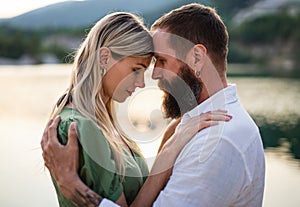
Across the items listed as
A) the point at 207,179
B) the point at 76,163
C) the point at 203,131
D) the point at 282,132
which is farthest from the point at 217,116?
the point at 282,132

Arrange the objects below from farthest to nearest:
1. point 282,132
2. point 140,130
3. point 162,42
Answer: point 282,132
point 140,130
point 162,42

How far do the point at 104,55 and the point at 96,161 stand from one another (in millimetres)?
322

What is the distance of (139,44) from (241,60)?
1880 centimetres

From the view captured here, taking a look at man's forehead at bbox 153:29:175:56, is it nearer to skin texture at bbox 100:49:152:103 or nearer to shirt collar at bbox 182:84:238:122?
skin texture at bbox 100:49:152:103

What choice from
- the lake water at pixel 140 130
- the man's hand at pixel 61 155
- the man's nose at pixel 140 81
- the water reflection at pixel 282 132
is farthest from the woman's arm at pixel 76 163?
the water reflection at pixel 282 132

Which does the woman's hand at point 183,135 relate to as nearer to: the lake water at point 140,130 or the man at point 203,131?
the man at point 203,131

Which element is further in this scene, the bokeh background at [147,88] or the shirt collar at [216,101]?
the bokeh background at [147,88]

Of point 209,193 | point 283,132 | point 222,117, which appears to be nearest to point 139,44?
point 222,117

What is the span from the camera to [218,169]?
1582 millimetres

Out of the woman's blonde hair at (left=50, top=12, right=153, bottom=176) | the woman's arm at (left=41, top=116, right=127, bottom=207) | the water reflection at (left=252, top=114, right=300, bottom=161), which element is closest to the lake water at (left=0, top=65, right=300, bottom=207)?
the water reflection at (left=252, top=114, right=300, bottom=161)

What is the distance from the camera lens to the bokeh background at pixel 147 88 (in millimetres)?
4817

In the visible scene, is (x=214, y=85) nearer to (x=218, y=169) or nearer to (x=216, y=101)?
(x=216, y=101)

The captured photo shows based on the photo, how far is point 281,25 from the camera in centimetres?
2369

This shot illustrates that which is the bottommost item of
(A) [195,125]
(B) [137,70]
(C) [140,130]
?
(C) [140,130]
